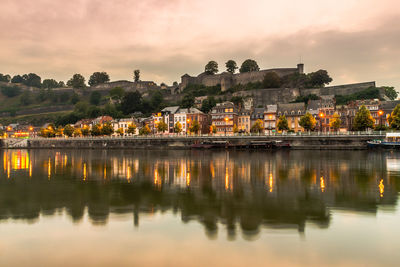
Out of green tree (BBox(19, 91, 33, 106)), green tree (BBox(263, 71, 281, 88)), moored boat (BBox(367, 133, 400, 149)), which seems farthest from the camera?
green tree (BBox(19, 91, 33, 106))

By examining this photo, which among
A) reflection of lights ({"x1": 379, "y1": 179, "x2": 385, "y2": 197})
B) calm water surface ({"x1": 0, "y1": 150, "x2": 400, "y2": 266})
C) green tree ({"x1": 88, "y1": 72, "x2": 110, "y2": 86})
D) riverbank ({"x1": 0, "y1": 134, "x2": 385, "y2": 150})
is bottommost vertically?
calm water surface ({"x1": 0, "y1": 150, "x2": 400, "y2": 266})

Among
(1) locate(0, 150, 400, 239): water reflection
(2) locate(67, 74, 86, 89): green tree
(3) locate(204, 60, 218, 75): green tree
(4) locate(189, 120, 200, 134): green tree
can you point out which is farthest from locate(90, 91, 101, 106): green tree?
(1) locate(0, 150, 400, 239): water reflection

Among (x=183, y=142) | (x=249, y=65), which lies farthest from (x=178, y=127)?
(x=249, y=65)

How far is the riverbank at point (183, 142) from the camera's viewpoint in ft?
177

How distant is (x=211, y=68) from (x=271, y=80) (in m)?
31.6

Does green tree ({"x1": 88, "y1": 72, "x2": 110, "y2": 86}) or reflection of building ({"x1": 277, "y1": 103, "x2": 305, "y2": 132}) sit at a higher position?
green tree ({"x1": 88, "y1": 72, "x2": 110, "y2": 86})

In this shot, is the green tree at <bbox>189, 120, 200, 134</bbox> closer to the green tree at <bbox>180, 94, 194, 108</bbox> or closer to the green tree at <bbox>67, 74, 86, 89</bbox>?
the green tree at <bbox>180, 94, 194, 108</bbox>

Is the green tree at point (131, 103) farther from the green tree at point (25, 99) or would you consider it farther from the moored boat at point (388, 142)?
the moored boat at point (388, 142)

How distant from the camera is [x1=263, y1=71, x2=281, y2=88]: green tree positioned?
344ft

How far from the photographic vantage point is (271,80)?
105 meters

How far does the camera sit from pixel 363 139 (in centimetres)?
5300

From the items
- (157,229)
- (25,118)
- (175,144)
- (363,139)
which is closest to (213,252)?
(157,229)

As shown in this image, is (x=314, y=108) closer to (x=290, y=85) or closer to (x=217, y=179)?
(x=290, y=85)

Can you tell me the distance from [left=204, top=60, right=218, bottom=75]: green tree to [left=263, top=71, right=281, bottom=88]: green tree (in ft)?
91.7
